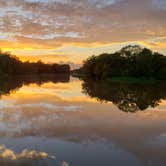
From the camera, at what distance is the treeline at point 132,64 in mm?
62094

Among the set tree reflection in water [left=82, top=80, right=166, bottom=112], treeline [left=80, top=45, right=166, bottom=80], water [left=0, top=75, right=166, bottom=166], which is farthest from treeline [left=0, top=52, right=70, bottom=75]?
water [left=0, top=75, right=166, bottom=166]

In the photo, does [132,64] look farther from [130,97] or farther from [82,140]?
[82,140]

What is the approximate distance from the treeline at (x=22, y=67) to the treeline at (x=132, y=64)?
69.5 ft

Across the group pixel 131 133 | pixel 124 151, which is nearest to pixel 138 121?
pixel 131 133

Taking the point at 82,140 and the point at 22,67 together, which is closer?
the point at 82,140

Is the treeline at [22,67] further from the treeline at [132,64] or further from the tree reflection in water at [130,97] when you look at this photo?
the tree reflection in water at [130,97]

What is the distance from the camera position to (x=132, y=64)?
2584 inches

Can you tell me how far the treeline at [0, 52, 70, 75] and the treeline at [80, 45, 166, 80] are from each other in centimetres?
2120

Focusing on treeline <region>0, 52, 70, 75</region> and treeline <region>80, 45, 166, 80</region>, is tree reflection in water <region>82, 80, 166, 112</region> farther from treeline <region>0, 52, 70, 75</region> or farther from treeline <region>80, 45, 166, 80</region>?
treeline <region>0, 52, 70, 75</region>

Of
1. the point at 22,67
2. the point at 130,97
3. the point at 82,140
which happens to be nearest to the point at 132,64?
the point at 130,97

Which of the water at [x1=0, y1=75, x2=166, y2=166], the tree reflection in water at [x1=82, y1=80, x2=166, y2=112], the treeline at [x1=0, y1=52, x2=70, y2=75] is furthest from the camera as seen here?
the treeline at [x1=0, y1=52, x2=70, y2=75]

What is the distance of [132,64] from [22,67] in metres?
46.8

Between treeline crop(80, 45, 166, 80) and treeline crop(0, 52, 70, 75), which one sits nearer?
treeline crop(80, 45, 166, 80)

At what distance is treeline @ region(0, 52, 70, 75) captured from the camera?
271 ft
